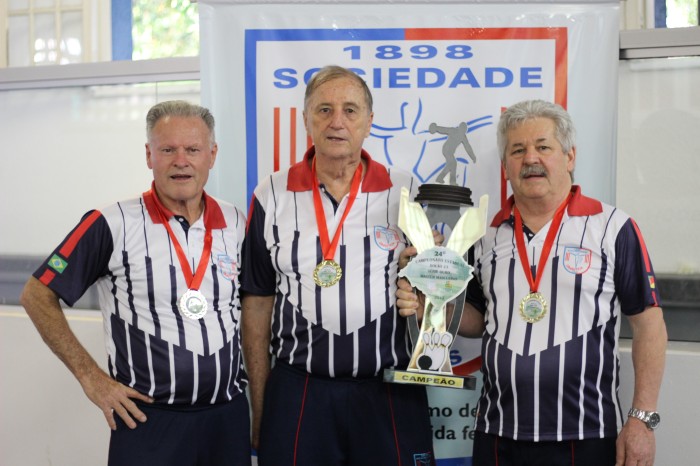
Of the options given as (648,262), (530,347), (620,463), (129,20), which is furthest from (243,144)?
(129,20)

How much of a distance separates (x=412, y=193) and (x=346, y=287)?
402 mm

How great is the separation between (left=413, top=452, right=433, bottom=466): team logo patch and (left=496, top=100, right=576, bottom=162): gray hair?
0.89 m

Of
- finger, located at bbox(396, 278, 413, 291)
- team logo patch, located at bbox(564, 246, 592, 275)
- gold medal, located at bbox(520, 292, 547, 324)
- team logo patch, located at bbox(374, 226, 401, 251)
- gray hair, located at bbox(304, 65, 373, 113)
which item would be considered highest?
gray hair, located at bbox(304, 65, 373, 113)

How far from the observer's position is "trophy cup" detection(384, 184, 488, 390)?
203cm

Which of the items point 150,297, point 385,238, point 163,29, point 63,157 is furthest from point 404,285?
point 163,29

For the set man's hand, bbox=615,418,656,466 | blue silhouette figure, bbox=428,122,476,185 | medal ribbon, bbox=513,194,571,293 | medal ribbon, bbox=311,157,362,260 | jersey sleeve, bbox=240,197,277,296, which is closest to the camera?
man's hand, bbox=615,418,656,466

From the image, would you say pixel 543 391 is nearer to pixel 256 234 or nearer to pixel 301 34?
pixel 256 234

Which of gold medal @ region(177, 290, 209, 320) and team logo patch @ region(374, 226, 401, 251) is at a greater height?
team logo patch @ region(374, 226, 401, 251)

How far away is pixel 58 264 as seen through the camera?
6.52ft

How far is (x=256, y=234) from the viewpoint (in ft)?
7.20

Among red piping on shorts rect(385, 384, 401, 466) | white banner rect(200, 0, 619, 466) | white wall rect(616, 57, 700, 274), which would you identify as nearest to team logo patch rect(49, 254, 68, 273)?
white banner rect(200, 0, 619, 466)

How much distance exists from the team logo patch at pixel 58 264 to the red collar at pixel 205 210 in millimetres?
265

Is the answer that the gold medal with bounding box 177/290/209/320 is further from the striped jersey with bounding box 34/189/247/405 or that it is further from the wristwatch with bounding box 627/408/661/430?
the wristwatch with bounding box 627/408/661/430

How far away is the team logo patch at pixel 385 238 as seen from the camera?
2109 mm
